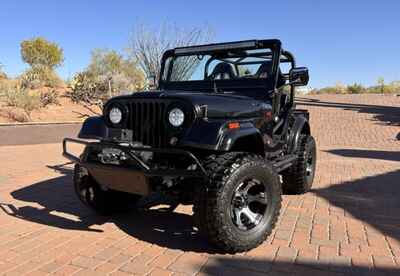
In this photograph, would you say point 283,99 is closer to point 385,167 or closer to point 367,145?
point 385,167

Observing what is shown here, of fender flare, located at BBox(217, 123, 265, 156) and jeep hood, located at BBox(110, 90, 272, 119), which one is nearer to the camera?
fender flare, located at BBox(217, 123, 265, 156)

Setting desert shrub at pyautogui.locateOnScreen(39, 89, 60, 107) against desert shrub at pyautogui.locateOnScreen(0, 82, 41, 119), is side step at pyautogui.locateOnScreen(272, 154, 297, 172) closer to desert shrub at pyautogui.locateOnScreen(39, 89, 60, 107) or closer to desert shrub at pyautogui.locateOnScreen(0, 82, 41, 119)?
desert shrub at pyautogui.locateOnScreen(0, 82, 41, 119)

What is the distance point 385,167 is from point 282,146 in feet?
13.7

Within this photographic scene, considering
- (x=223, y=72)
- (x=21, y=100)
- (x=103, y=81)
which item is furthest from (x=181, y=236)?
(x=103, y=81)

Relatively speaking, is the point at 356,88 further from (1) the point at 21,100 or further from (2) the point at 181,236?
(2) the point at 181,236

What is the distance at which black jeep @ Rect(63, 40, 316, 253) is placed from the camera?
10.6ft

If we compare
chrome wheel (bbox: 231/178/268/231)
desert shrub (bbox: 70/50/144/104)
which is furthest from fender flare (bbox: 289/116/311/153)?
desert shrub (bbox: 70/50/144/104)

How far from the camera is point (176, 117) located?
3.46 meters

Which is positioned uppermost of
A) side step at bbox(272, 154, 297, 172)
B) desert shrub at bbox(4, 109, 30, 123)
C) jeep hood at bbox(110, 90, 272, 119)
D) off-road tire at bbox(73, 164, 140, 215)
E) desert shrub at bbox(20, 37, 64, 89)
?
desert shrub at bbox(20, 37, 64, 89)

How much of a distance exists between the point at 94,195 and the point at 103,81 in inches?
693

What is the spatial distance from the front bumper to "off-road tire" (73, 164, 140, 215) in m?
0.49

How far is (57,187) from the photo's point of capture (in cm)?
581

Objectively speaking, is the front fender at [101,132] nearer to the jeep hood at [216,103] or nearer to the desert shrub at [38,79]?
the jeep hood at [216,103]

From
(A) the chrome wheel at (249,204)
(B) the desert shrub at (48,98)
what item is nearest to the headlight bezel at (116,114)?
(A) the chrome wheel at (249,204)
